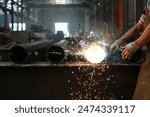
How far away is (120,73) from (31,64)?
685 mm

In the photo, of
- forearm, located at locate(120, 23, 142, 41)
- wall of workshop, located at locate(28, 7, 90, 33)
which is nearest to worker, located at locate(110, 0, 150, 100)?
forearm, located at locate(120, 23, 142, 41)

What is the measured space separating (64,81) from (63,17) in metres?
23.9

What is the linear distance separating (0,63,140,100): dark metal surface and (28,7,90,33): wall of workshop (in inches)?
867

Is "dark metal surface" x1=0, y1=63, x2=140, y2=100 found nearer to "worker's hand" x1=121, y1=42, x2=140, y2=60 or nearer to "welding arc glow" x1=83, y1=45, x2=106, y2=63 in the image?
"welding arc glow" x1=83, y1=45, x2=106, y2=63

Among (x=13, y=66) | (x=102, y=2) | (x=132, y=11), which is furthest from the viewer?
(x=102, y=2)

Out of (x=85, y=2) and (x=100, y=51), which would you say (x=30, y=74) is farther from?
(x=85, y=2)

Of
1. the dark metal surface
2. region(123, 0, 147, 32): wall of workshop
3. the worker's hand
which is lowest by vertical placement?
the dark metal surface

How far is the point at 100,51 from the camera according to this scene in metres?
2.44

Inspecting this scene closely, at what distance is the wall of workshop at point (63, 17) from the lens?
2470cm

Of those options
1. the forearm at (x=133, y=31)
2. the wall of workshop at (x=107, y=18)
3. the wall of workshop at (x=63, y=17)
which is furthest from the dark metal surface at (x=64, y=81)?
the wall of workshop at (x=63, y=17)

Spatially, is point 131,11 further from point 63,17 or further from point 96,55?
point 63,17

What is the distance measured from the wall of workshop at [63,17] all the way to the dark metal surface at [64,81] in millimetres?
22026

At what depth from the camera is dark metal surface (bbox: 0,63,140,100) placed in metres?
2.35

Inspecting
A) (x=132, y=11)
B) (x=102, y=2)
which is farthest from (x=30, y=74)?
(x=102, y=2)
